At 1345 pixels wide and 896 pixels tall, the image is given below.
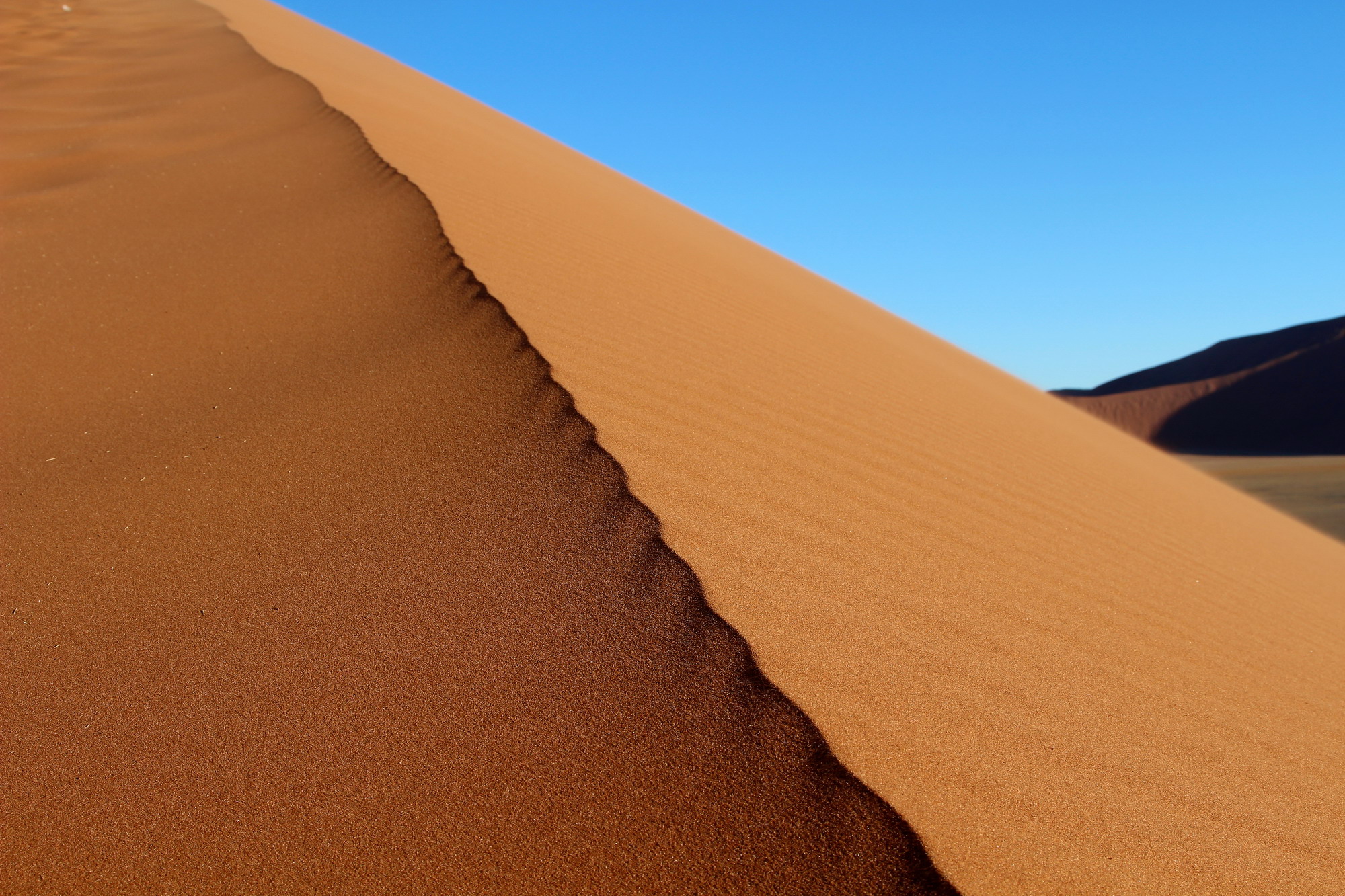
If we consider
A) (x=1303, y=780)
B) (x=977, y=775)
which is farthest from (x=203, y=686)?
(x=1303, y=780)

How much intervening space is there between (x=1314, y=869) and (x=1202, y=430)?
5411cm

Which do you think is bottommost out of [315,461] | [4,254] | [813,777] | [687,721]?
[4,254]

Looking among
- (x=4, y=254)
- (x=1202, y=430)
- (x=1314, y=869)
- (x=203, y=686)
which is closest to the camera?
(x=1314, y=869)

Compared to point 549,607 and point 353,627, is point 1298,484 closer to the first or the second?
point 549,607

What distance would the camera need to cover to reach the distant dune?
45.1 metres

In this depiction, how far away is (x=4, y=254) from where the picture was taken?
528cm

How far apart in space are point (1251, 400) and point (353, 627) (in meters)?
55.9

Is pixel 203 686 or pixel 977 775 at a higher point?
pixel 977 775

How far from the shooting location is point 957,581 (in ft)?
10.0

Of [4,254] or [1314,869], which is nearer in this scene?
[1314,869]

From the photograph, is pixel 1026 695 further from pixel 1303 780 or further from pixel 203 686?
pixel 203 686

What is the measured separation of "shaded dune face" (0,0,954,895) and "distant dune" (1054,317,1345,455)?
4394 cm

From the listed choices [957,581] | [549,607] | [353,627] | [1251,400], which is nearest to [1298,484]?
[957,581]

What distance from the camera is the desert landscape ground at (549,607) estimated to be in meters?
1.92
